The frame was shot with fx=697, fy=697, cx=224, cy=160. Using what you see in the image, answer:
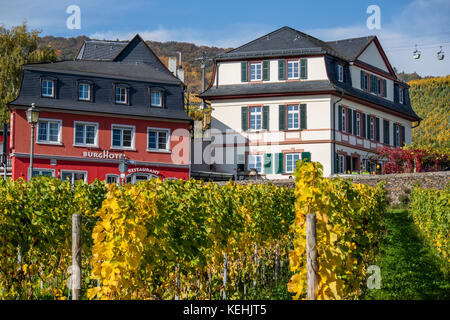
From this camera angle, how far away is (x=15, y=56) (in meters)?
52.4

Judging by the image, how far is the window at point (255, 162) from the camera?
41.7 m

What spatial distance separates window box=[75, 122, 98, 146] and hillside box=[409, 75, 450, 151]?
132 feet

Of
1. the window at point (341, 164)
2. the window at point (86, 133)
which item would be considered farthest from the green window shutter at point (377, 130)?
the window at point (86, 133)

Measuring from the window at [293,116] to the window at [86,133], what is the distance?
11308 mm

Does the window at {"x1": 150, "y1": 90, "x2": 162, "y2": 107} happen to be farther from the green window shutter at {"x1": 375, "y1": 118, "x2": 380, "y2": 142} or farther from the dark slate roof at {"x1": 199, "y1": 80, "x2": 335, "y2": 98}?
the green window shutter at {"x1": 375, "y1": 118, "x2": 380, "y2": 142}

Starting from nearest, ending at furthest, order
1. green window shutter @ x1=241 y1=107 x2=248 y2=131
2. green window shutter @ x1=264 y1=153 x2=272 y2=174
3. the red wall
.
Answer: the red wall → green window shutter @ x1=264 y1=153 x2=272 y2=174 → green window shutter @ x1=241 y1=107 x2=248 y2=131

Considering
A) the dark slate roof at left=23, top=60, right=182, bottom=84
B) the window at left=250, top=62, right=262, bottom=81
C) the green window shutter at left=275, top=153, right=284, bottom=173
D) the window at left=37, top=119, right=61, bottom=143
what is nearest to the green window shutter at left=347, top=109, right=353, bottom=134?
the green window shutter at left=275, top=153, right=284, bottom=173

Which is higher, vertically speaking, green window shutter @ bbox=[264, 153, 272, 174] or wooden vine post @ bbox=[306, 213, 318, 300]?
green window shutter @ bbox=[264, 153, 272, 174]

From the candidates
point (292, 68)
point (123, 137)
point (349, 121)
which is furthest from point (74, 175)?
point (349, 121)

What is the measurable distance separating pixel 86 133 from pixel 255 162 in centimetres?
1020

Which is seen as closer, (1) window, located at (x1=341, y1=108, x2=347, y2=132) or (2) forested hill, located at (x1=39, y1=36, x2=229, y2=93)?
(1) window, located at (x1=341, y1=108, x2=347, y2=132)

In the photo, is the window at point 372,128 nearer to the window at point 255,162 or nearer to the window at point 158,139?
the window at point 255,162

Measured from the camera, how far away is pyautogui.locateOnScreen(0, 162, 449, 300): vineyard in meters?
8.19
